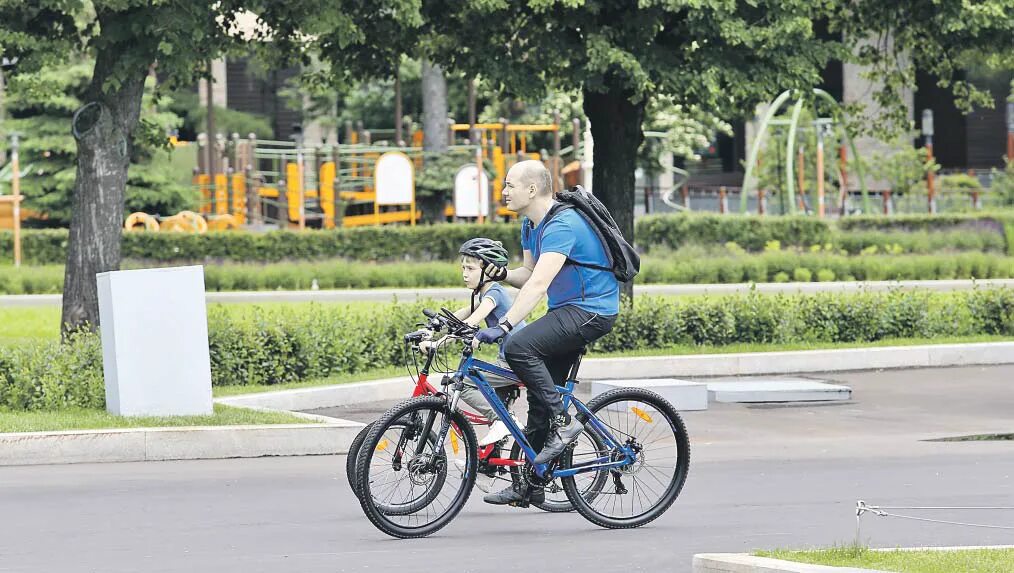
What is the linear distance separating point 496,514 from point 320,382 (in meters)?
5.92

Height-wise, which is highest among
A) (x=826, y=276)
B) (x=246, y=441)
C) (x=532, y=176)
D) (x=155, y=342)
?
(x=532, y=176)

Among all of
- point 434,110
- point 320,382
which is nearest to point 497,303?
point 320,382

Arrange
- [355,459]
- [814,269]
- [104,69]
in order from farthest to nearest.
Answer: [814,269] → [104,69] → [355,459]

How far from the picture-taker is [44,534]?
828cm

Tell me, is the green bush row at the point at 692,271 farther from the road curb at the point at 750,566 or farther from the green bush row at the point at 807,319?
the road curb at the point at 750,566

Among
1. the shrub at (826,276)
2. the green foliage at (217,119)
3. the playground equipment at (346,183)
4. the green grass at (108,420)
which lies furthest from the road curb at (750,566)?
the green foliage at (217,119)

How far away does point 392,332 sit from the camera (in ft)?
52.9

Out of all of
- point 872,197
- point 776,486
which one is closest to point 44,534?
point 776,486

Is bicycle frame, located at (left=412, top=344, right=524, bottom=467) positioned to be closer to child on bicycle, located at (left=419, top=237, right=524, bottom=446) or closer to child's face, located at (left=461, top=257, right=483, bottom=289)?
child on bicycle, located at (left=419, top=237, right=524, bottom=446)

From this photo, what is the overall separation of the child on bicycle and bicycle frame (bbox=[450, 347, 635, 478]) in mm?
54

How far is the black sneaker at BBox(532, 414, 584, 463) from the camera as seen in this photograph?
8180 millimetres

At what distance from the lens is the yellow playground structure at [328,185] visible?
3491 centimetres

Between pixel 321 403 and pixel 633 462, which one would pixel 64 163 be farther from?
pixel 633 462

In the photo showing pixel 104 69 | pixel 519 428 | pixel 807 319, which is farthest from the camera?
pixel 807 319
